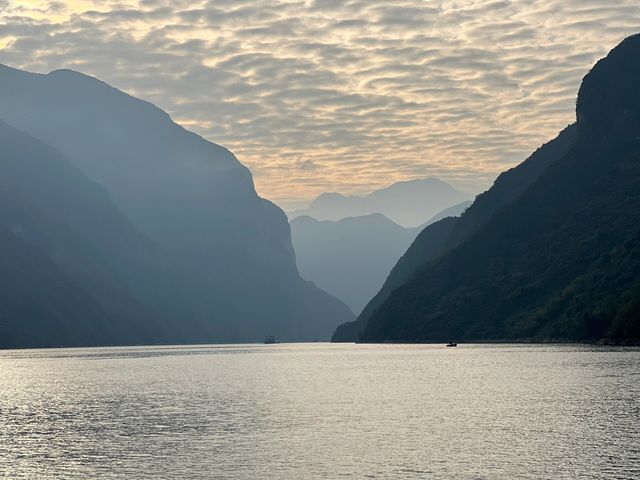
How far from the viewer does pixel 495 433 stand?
91688 millimetres

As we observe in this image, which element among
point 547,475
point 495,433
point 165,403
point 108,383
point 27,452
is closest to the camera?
point 547,475

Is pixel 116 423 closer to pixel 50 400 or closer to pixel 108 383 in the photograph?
pixel 50 400

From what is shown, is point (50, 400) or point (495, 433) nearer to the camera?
point (495, 433)

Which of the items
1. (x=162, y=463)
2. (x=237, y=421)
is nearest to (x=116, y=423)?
(x=237, y=421)

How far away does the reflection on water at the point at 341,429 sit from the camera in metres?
74.4

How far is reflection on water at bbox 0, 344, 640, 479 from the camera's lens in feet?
244

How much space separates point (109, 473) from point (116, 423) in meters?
34.5

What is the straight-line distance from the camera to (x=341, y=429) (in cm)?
9800

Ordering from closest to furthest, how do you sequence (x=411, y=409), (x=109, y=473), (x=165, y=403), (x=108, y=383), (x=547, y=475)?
(x=547, y=475)
(x=109, y=473)
(x=411, y=409)
(x=165, y=403)
(x=108, y=383)

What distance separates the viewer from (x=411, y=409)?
384ft

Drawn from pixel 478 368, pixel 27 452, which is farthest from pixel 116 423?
pixel 478 368

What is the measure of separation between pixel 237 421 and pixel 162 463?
97.9ft

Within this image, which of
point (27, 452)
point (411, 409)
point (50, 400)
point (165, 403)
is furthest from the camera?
point (50, 400)

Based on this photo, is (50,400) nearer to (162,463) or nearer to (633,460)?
(162,463)
